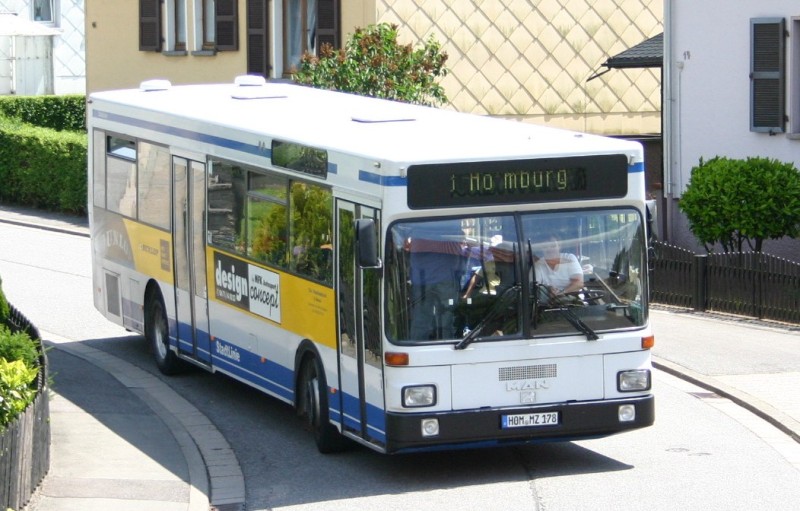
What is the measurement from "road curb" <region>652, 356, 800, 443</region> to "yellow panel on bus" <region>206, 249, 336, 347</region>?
421cm

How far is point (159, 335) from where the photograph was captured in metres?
17.8

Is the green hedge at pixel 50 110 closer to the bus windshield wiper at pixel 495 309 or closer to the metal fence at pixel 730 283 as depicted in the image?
the metal fence at pixel 730 283

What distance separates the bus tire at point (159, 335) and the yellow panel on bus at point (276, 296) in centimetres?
175

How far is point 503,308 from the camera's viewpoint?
40.0 feet

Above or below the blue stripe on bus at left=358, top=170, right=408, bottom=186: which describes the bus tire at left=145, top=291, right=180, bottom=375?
below

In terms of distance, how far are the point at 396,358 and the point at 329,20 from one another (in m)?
22.2

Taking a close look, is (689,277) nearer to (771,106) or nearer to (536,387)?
(771,106)

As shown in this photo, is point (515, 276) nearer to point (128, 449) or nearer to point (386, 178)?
point (386, 178)

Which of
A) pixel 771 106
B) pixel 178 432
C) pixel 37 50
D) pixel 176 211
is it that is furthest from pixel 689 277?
pixel 37 50

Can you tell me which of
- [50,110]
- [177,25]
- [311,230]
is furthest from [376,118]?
[50,110]

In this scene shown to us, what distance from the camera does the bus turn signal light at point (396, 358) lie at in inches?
472

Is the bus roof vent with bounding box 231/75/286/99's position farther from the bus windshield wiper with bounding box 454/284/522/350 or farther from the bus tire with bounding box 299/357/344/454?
the bus windshield wiper with bounding box 454/284/522/350

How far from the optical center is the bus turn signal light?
11984 mm

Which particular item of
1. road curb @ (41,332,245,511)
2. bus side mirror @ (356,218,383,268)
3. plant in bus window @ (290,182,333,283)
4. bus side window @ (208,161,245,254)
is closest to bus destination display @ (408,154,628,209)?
bus side mirror @ (356,218,383,268)
